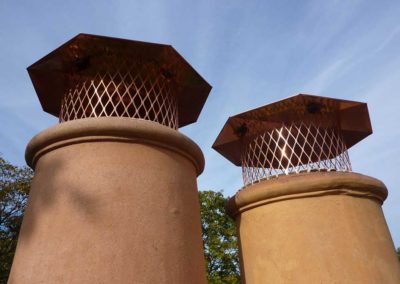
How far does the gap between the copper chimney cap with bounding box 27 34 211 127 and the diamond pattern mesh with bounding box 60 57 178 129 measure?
0.12ft

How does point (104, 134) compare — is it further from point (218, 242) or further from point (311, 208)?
point (218, 242)

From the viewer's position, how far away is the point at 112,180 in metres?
3.91

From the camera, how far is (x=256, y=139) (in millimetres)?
6637

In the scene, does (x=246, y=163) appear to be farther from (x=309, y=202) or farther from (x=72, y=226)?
(x=72, y=226)

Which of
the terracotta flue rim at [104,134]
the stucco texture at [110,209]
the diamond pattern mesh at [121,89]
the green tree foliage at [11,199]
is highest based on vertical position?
the green tree foliage at [11,199]

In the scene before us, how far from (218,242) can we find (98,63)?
1408 cm

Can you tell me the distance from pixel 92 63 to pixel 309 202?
365cm

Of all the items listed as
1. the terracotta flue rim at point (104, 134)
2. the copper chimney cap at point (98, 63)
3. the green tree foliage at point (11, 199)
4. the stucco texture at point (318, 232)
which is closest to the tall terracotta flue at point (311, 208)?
the stucco texture at point (318, 232)

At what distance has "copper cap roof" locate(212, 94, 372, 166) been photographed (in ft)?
20.1

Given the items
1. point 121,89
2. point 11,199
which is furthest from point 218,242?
point 121,89

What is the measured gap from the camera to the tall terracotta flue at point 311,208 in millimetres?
4934

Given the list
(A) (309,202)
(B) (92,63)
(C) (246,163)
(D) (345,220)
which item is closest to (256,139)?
(C) (246,163)

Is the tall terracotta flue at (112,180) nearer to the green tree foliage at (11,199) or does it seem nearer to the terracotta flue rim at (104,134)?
the terracotta flue rim at (104,134)

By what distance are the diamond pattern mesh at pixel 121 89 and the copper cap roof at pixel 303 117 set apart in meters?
1.67
